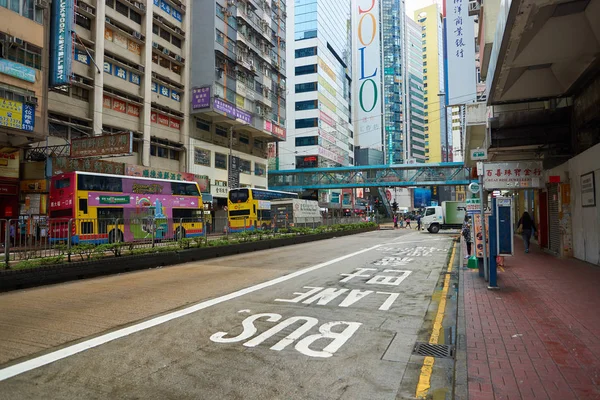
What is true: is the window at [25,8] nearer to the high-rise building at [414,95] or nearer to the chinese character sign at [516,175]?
the chinese character sign at [516,175]

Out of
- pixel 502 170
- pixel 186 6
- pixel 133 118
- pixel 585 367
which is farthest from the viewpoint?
pixel 186 6

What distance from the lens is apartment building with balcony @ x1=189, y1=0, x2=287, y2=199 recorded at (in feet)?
123

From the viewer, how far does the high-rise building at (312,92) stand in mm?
70625

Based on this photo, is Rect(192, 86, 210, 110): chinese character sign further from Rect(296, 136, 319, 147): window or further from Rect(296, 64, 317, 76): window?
Rect(296, 64, 317, 76): window

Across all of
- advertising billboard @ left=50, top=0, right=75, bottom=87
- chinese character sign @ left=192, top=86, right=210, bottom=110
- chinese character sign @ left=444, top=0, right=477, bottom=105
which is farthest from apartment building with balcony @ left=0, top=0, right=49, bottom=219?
chinese character sign @ left=444, top=0, right=477, bottom=105

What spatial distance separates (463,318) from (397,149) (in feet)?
393

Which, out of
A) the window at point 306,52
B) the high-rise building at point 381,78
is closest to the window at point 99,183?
the window at point 306,52

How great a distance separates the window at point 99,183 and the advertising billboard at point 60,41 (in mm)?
7134

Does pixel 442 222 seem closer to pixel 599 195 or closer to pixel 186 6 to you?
pixel 599 195

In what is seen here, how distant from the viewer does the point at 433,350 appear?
4.78 m

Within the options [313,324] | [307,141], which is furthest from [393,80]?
[313,324]

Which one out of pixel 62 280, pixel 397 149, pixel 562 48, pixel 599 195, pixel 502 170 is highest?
→ pixel 397 149

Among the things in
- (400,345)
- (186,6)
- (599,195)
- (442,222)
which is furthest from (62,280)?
(186,6)

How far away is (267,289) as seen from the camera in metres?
8.53
